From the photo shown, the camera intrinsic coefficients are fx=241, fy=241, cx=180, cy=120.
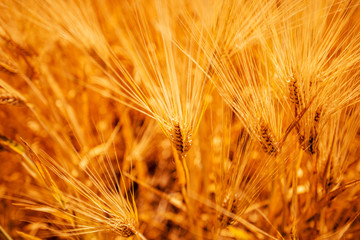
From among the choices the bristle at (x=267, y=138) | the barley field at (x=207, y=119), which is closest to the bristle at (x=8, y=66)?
the barley field at (x=207, y=119)

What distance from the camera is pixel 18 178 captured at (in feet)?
2.74

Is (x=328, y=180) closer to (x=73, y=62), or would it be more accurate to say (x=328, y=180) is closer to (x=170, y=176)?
(x=170, y=176)

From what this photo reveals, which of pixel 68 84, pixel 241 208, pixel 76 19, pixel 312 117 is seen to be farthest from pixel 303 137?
pixel 68 84

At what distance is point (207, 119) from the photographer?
739 millimetres

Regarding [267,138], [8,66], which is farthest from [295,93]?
[8,66]

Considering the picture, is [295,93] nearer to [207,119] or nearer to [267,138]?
[267,138]

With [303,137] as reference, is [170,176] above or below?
below

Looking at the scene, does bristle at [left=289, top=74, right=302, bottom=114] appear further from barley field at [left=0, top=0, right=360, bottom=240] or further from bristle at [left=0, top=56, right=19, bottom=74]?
bristle at [left=0, top=56, right=19, bottom=74]

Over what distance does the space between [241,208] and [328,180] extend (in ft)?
0.60

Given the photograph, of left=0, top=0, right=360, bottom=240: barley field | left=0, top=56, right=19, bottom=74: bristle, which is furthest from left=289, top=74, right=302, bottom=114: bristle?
left=0, top=56, right=19, bottom=74: bristle

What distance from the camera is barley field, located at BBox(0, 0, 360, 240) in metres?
0.43

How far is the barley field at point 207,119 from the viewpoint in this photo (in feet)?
1.41

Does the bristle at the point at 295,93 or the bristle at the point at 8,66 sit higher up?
the bristle at the point at 295,93

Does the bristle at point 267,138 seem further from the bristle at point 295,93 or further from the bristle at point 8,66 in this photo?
the bristle at point 8,66
